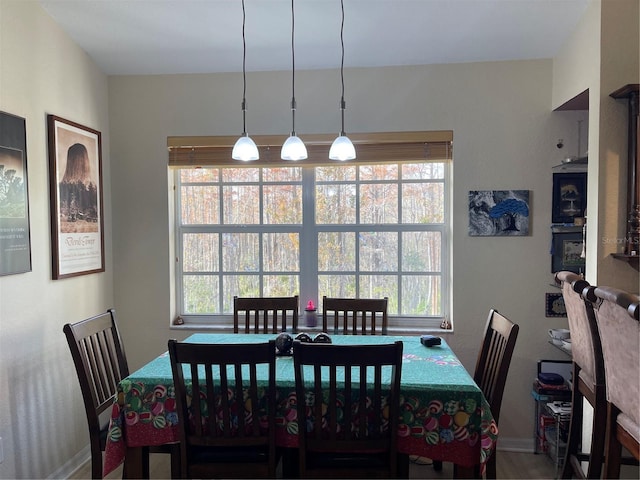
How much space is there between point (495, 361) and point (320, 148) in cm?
169

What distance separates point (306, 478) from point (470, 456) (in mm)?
632

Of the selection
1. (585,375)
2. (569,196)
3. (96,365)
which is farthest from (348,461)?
A: (569,196)

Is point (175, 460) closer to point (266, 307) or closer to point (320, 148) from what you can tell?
point (266, 307)

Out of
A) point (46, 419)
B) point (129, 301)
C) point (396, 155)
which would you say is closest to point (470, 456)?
point (396, 155)

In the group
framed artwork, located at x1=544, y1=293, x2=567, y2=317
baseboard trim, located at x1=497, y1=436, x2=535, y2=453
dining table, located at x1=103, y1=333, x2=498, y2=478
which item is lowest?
baseboard trim, located at x1=497, y1=436, x2=535, y2=453

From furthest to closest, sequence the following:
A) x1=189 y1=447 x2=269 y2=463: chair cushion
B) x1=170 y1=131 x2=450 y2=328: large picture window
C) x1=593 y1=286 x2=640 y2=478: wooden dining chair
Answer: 1. x1=170 y1=131 x2=450 y2=328: large picture window
2. x1=189 y1=447 x2=269 y2=463: chair cushion
3. x1=593 y1=286 x2=640 y2=478: wooden dining chair

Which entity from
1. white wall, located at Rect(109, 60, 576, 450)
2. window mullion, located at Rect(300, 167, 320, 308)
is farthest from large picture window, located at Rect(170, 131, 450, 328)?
white wall, located at Rect(109, 60, 576, 450)

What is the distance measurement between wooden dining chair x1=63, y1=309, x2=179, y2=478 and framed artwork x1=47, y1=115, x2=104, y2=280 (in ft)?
1.88

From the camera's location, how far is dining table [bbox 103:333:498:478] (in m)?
1.59

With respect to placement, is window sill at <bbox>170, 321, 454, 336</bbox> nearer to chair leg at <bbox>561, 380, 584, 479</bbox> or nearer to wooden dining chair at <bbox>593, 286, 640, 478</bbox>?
chair leg at <bbox>561, 380, 584, 479</bbox>

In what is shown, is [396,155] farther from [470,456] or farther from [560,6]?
[470,456]

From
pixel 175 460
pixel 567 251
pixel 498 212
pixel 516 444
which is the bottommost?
pixel 516 444

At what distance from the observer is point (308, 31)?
2.43 m

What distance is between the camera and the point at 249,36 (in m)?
2.49
